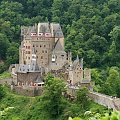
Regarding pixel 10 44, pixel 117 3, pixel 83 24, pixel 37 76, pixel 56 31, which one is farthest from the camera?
pixel 117 3

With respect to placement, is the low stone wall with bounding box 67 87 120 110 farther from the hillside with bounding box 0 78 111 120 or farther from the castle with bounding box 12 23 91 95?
the castle with bounding box 12 23 91 95

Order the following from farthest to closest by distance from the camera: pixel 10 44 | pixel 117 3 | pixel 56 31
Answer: pixel 117 3 → pixel 10 44 → pixel 56 31

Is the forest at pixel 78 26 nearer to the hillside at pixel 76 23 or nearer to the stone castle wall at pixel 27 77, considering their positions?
the hillside at pixel 76 23

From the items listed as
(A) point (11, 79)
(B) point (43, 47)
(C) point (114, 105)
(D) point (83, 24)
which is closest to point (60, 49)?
(B) point (43, 47)

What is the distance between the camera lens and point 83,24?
276 ft

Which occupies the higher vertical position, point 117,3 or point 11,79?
point 117,3

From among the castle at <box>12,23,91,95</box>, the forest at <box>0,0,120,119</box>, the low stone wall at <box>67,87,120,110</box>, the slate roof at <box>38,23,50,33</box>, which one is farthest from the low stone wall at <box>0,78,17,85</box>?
the forest at <box>0,0,120,119</box>

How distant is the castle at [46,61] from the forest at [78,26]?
28.0 ft

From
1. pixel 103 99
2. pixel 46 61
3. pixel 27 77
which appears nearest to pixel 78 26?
pixel 46 61

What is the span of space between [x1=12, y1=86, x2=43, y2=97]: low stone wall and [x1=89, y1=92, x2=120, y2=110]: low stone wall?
22.1 ft

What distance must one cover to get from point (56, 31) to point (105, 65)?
23.2 metres

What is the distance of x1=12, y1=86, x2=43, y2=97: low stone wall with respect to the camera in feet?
167

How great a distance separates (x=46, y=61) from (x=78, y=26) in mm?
30956

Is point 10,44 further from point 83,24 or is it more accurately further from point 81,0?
point 81,0
